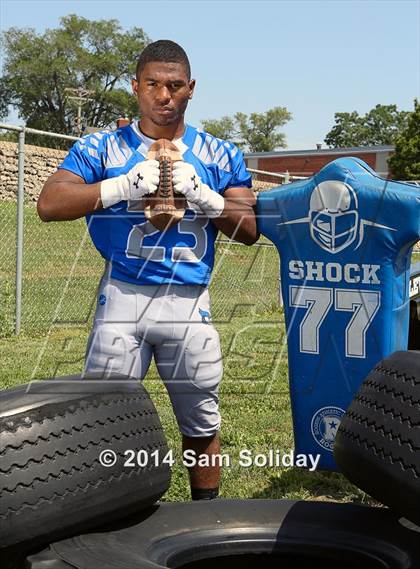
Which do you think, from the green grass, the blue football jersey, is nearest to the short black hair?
the blue football jersey

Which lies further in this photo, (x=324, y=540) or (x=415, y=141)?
(x=415, y=141)

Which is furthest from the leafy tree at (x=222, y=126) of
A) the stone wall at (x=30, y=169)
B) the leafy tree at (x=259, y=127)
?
the stone wall at (x=30, y=169)

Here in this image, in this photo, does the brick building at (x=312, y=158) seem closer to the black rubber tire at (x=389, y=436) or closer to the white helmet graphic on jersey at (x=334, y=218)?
the white helmet graphic on jersey at (x=334, y=218)

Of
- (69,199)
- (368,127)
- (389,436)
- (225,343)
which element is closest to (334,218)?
(69,199)

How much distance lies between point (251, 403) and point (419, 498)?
3.18m

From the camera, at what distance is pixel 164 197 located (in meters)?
2.93

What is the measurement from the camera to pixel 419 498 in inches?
90.4

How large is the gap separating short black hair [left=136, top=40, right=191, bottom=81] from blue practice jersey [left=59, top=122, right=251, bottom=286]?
0.24 metres

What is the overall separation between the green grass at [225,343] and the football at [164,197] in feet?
4.10

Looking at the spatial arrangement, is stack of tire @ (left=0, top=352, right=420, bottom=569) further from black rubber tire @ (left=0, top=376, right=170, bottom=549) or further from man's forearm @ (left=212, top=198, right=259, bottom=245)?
man's forearm @ (left=212, top=198, right=259, bottom=245)

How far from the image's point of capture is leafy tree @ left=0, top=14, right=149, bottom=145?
208ft

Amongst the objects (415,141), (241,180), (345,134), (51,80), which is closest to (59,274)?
(241,180)

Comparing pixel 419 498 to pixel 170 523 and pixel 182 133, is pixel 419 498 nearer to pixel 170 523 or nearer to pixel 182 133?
pixel 170 523

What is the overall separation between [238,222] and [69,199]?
67 cm
